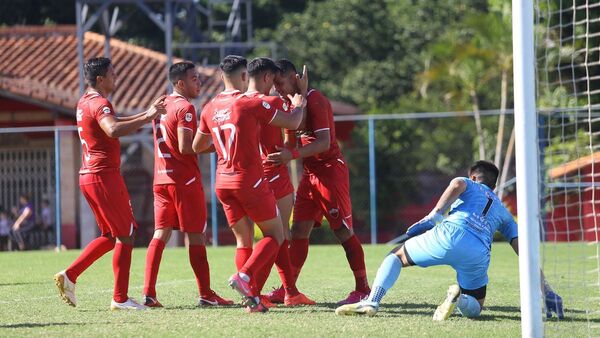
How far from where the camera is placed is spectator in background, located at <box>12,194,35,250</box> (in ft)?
79.4

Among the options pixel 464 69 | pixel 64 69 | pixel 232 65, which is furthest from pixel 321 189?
pixel 64 69

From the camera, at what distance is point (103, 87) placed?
9.39 m

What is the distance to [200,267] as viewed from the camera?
9.64 meters

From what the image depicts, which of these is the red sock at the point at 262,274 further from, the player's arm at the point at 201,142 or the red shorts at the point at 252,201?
the player's arm at the point at 201,142

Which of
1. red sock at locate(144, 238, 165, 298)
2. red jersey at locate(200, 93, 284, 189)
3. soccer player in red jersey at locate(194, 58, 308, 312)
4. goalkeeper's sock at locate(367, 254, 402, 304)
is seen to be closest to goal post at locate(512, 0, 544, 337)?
goalkeeper's sock at locate(367, 254, 402, 304)

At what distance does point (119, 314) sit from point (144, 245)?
18.4m

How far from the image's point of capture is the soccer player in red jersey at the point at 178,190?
9500 millimetres

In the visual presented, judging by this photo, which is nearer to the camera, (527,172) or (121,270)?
(527,172)

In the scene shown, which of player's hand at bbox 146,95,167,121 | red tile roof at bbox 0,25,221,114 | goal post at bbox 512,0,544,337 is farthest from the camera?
red tile roof at bbox 0,25,221,114

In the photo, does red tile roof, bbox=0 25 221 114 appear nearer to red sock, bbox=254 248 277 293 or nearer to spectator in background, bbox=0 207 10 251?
spectator in background, bbox=0 207 10 251

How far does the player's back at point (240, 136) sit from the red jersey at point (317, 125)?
0.95m

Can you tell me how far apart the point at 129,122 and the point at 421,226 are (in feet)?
8.89

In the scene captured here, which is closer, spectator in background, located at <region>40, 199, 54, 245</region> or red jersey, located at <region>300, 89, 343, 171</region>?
red jersey, located at <region>300, 89, 343, 171</region>

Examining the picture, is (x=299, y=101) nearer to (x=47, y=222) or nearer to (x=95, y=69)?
(x=95, y=69)
